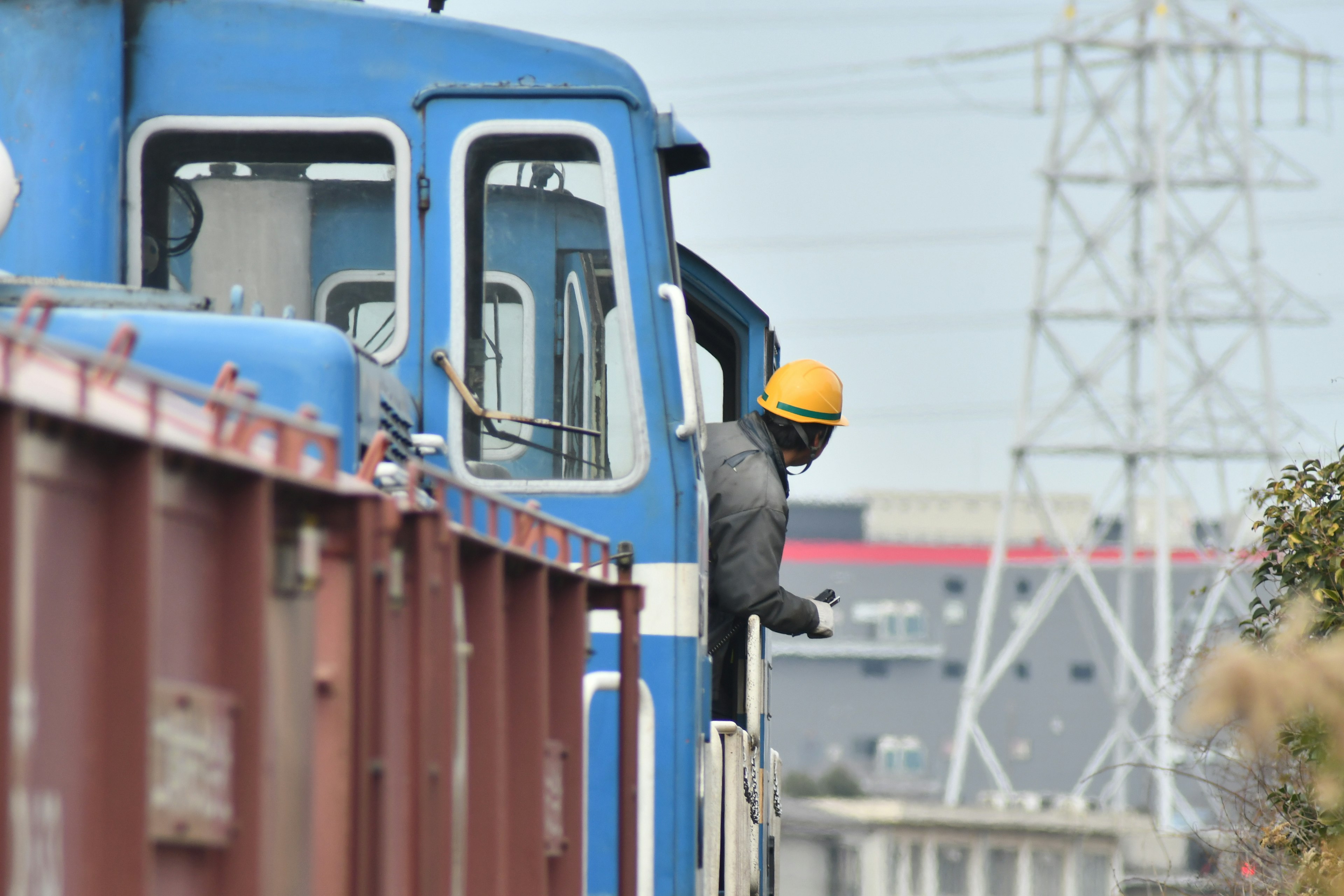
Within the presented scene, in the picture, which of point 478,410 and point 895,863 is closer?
point 478,410

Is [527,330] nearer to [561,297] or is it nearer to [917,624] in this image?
[561,297]

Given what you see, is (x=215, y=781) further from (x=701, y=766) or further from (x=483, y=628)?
(x=701, y=766)

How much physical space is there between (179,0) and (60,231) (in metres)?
0.68

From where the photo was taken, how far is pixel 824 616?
5.86 m

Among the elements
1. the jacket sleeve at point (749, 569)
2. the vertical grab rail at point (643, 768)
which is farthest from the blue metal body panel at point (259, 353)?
the jacket sleeve at point (749, 569)

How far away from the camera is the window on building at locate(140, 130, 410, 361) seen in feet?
15.3

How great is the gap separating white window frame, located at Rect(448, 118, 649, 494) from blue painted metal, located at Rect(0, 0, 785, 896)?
0.02 m

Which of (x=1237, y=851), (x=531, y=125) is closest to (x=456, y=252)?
(x=531, y=125)

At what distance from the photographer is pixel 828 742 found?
77.9 meters

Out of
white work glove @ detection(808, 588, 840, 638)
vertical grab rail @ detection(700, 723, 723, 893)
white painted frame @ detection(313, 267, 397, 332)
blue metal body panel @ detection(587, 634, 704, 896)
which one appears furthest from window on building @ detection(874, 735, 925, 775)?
white painted frame @ detection(313, 267, 397, 332)

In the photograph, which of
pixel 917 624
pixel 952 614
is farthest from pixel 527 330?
pixel 952 614

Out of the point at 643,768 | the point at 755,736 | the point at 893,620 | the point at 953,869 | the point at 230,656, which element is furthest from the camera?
the point at 893,620

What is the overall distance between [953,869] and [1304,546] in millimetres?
32844

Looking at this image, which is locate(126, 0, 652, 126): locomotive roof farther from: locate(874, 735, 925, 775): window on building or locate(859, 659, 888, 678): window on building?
locate(874, 735, 925, 775): window on building
